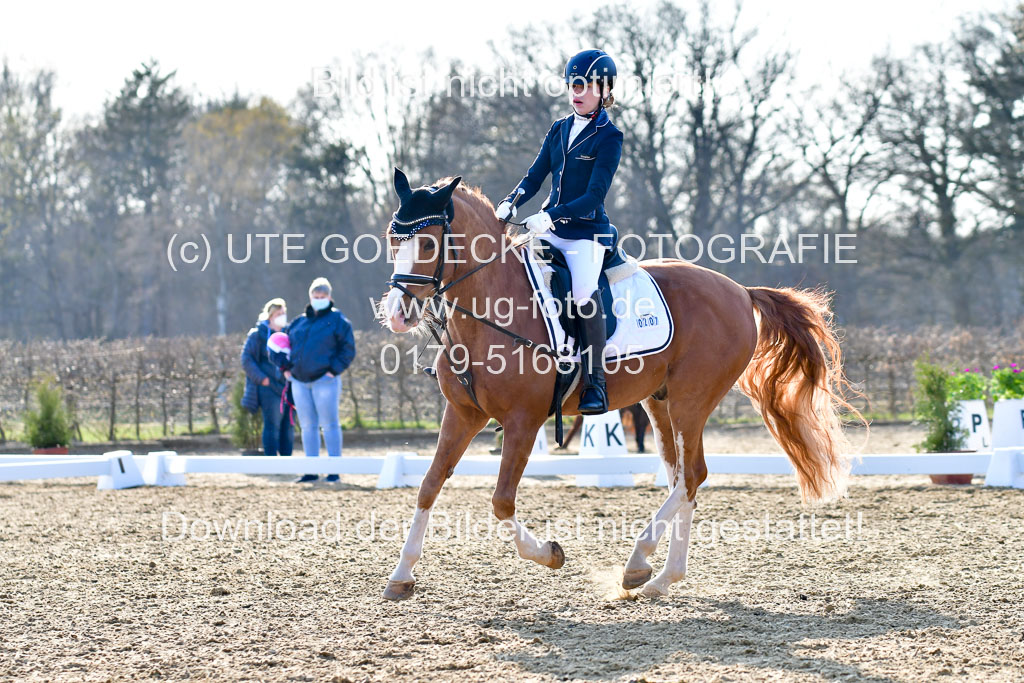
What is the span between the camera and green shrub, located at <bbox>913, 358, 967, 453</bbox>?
9672 millimetres

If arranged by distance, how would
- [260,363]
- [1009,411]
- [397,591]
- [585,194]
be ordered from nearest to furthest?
[397,591]
[585,194]
[1009,411]
[260,363]

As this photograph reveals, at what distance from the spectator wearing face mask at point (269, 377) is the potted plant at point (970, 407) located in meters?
7.17

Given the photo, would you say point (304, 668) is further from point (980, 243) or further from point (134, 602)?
point (980, 243)

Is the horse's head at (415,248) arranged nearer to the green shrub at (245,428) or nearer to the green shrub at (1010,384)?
the green shrub at (1010,384)

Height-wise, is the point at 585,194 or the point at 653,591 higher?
the point at 585,194

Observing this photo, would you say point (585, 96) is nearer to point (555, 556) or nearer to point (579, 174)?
point (579, 174)

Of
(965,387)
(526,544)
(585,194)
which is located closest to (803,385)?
(585,194)

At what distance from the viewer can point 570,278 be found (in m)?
5.14

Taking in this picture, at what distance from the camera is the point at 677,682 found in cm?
350

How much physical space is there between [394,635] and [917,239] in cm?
2776

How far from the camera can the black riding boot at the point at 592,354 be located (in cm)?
501

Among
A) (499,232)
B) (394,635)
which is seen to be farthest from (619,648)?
(499,232)

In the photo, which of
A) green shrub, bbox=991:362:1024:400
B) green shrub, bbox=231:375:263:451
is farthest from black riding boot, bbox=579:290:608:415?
green shrub, bbox=231:375:263:451

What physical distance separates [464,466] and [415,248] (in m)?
4.73
